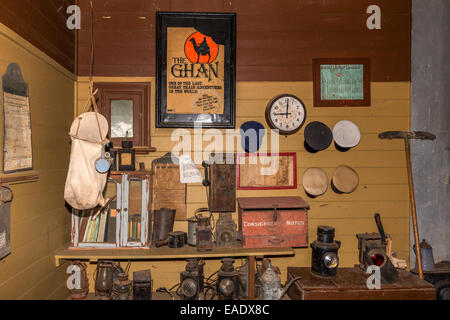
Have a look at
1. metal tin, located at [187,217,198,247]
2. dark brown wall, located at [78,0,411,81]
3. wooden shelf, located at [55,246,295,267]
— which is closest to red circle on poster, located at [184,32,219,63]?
dark brown wall, located at [78,0,411,81]

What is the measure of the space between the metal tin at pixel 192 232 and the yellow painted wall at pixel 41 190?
116cm

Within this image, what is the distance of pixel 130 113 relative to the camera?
121 inches

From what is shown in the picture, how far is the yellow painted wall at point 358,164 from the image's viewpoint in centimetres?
313

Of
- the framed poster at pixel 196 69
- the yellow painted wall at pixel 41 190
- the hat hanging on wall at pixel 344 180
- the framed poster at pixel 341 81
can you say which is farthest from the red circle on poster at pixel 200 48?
the hat hanging on wall at pixel 344 180

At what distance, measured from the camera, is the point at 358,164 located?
315 centimetres

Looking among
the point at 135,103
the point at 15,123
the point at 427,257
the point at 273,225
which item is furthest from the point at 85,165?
the point at 427,257

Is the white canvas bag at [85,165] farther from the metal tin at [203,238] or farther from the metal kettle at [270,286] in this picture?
the metal kettle at [270,286]

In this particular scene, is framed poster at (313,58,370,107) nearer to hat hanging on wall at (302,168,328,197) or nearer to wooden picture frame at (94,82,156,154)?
hat hanging on wall at (302,168,328,197)

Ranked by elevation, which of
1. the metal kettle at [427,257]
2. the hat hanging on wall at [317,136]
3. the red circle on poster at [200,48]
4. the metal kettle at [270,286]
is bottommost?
the metal kettle at [270,286]

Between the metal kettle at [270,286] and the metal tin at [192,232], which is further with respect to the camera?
the metal tin at [192,232]

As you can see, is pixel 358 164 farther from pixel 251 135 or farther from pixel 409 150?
pixel 251 135

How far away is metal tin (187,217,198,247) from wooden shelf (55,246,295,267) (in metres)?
0.06
